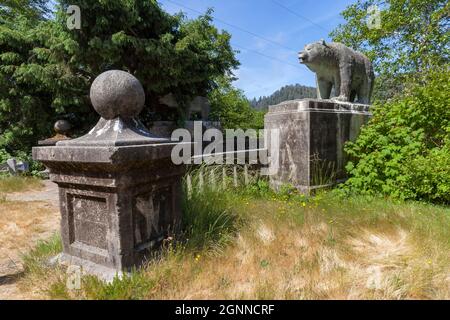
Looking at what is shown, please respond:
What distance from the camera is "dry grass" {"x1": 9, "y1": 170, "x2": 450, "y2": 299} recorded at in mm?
2070

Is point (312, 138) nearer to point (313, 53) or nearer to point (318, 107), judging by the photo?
point (318, 107)

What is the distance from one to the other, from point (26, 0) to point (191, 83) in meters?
10.2

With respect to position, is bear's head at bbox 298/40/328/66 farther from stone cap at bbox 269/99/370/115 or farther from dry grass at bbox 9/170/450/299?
dry grass at bbox 9/170/450/299

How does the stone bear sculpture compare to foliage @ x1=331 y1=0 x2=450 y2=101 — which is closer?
the stone bear sculpture

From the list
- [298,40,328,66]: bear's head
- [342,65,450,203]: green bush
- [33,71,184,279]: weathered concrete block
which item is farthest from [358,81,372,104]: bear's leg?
[33,71,184,279]: weathered concrete block

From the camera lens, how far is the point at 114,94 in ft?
7.96

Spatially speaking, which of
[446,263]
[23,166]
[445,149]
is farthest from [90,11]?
[446,263]

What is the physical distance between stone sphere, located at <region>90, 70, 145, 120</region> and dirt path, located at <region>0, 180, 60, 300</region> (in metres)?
1.56

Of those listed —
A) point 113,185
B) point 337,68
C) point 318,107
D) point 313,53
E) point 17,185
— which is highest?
point 313,53

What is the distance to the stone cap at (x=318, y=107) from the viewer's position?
4609 mm

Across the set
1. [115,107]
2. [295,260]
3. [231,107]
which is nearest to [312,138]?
[295,260]

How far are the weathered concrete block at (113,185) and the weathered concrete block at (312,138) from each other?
261 centimetres

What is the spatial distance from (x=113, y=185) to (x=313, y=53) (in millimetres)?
4185

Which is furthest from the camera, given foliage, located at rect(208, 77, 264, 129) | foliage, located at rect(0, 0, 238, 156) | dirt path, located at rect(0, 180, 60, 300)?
foliage, located at rect(208, 77, 264, 129)
